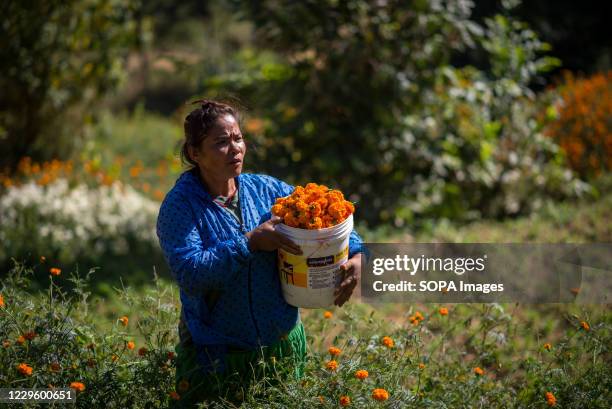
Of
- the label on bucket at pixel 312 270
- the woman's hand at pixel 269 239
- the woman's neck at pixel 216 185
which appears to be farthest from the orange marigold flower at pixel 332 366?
the woman's neck at pixel 216 185

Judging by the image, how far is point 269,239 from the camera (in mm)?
2186

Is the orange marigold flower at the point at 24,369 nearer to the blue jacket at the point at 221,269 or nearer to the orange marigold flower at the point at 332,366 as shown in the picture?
the blue jacket at the point at 221,269

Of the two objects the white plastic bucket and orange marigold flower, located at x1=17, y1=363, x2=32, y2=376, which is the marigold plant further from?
orange marigold flower, located at x1=17, y1=363, x2=32, y2=376

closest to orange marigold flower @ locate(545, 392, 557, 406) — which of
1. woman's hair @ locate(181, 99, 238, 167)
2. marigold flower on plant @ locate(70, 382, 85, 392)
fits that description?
woman's hair @ locate(181, 99, 238, 167)

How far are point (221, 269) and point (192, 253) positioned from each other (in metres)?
0.11

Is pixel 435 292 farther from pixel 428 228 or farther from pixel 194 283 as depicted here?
pixel 428 228

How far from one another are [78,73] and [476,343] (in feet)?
17.4

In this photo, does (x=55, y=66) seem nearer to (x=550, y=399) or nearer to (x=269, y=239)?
(x=269, y=239)

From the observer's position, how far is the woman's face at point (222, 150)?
227cm

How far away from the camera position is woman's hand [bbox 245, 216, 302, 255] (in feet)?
7.16

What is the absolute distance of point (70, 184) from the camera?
6.48 m

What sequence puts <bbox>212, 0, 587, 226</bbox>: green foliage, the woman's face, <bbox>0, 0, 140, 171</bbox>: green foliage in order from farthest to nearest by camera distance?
<bbox>0, 0, 140, 171</bbox>: green foliage
<bbox>212, 0, 587, 226</bbox>: green foliage
the woman's face

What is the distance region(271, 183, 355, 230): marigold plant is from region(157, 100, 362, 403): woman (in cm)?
6

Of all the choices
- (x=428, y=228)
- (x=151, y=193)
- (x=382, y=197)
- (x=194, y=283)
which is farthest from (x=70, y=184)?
(x=194, y=283)
